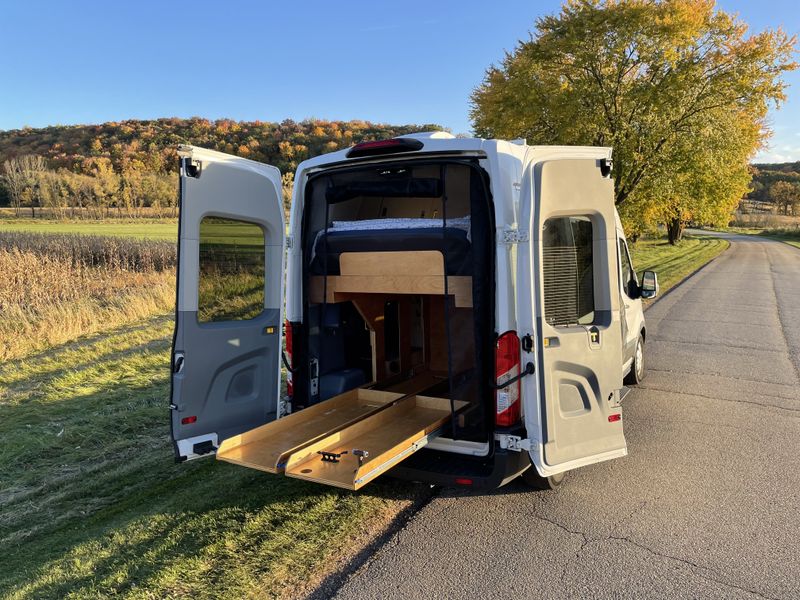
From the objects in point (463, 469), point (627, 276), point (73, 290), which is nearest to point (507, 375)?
point (463, 469)

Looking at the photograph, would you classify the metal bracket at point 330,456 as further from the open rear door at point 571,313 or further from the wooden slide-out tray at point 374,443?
the open rear door at point 571,313

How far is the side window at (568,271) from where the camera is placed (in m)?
3.75

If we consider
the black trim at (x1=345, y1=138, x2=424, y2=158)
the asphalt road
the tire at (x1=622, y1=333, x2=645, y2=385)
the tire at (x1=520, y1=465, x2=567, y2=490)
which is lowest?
the asphalt road

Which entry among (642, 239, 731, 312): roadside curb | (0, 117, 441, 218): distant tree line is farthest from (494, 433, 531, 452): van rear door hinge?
(0, 117, 441, 218): distant tree line

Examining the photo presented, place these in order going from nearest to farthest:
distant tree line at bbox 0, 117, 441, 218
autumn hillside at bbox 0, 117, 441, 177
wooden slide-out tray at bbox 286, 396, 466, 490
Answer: wooden slide-out tray at bbox 286, 396, 466, 490 → distant tree line at bbox 0, 117, 441, 218 → autumn hillside at bbox 0, 117, 441, 177

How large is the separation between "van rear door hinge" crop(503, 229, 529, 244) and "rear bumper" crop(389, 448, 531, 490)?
53.8 inches

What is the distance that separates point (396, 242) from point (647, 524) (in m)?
2.67

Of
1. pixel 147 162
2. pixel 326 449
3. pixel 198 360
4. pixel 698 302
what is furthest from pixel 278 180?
pixel 147 162

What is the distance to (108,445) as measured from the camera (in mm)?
5324

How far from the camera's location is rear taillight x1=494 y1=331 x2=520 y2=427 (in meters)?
3.54

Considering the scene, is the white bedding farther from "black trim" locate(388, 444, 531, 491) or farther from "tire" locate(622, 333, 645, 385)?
"tire" locate(622, 333, 645, 385)

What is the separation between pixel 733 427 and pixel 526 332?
3558 mm

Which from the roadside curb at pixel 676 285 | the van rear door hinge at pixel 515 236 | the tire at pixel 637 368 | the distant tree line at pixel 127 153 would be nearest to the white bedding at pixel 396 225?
the van rear door hinge at pixel 515 236

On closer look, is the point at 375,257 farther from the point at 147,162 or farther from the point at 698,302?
the point at 147,162
